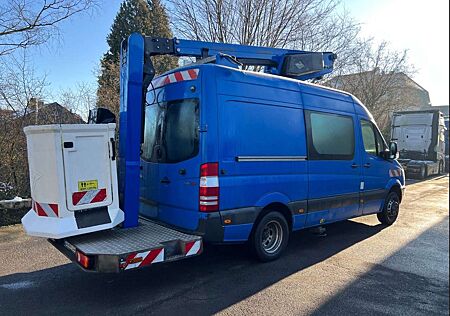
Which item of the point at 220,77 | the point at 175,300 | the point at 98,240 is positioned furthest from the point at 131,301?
the point at 220,77

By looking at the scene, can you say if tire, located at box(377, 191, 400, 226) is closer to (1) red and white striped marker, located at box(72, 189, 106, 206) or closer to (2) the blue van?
(2) the blue van

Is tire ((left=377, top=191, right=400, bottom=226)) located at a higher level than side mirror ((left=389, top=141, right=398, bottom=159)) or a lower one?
lower

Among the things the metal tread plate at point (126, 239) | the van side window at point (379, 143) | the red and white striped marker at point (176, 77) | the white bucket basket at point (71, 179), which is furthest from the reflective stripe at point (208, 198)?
the van side window at point (379, 143)

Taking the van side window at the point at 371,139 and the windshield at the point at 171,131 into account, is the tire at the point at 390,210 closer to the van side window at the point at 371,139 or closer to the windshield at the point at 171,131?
the van side window at the point at 371,139

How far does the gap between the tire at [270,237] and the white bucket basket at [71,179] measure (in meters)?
1.88

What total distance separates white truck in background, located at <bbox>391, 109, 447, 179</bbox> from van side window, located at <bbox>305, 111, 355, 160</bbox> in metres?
13.4

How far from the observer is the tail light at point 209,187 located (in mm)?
4195

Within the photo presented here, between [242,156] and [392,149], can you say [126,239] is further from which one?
[392,149]

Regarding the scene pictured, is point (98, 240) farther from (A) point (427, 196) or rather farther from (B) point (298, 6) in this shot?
(B) point (298, 6)

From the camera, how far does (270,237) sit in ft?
16.8

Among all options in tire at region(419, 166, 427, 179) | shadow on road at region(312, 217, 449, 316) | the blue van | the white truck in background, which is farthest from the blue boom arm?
the white truck in background

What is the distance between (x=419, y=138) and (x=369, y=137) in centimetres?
1434

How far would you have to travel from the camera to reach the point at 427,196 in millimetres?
12023

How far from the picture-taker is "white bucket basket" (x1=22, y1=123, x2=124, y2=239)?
143 inches
